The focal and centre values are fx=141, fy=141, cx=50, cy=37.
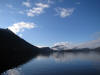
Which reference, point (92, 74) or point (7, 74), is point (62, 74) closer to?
point (92, 74)

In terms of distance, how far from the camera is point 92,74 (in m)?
42.4

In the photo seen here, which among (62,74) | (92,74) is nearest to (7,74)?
(62,74)

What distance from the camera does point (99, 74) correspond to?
4166 centimetres

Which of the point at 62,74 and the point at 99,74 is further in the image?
the point at 62,74

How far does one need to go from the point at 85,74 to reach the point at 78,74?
6.93ft

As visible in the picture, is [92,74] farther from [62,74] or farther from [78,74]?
[62,74]

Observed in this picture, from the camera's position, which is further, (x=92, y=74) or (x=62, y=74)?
(x=62, y=74)

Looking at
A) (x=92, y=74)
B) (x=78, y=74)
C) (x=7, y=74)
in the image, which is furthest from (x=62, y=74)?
Result: (x=7, y=74)

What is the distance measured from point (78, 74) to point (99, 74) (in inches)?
243

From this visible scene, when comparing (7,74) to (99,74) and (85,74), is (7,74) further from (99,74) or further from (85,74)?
(99,74)

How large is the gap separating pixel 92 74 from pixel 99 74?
2.00 m

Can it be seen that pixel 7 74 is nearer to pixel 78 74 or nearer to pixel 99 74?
pixel 78 74

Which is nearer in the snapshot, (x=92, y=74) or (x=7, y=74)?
(x=92, y=74)

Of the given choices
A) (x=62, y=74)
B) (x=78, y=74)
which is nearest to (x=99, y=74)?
(x=78, y=74)
